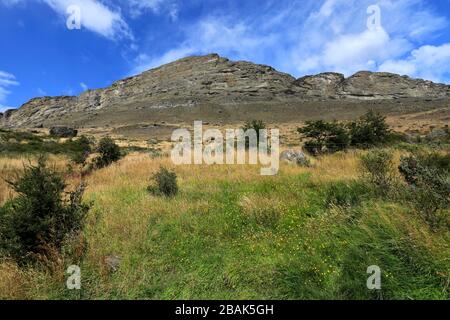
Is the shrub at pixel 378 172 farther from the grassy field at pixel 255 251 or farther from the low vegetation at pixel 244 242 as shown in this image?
the grassy field at pixel 255 251

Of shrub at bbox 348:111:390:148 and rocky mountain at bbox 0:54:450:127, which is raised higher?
rocky mountain at bbox 0:54:450:127

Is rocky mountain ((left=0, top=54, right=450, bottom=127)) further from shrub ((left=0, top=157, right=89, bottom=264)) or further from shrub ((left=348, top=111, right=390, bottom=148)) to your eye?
shrub ((left=0, top=157, right=89, bottom=264))

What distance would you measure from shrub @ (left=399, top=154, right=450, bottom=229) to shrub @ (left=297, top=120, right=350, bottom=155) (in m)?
7.85

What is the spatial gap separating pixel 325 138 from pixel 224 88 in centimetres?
12074

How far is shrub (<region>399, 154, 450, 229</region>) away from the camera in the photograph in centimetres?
450

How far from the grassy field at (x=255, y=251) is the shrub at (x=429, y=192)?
18cm

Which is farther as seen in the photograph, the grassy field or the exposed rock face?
the exposed rock face

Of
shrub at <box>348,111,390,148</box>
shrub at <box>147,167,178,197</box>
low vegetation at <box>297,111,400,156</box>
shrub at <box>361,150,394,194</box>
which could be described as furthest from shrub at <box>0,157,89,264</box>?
shrub at <box>348,111,390,148</box>

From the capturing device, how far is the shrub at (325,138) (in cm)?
1526

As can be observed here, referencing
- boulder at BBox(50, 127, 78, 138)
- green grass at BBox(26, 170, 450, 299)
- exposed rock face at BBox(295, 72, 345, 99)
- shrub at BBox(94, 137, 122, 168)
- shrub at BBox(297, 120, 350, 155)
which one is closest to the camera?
green grass at BBox(26, 170, 450, 299)

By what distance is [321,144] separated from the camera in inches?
612
